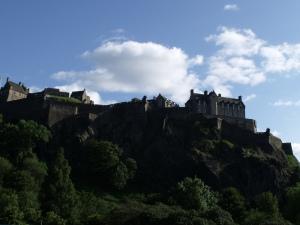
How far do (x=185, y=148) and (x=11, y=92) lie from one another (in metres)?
41.0

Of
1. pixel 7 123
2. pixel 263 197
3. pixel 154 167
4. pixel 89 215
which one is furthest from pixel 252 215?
pixel 7 123

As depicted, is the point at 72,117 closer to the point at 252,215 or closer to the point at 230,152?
the point at 230,152

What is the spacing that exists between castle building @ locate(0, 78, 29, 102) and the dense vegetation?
1342cm

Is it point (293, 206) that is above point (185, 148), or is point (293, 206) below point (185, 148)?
below

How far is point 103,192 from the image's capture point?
90.0 metres

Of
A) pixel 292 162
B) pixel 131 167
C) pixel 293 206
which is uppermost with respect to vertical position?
pixel 292 162

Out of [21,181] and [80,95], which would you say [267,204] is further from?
[80,95]

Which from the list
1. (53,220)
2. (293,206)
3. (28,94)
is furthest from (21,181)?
(28,94)

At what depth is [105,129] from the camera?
10406 cm

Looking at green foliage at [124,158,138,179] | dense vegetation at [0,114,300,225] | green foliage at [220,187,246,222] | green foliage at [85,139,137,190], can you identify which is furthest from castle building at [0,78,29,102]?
green foliage at [220,187,246,222]

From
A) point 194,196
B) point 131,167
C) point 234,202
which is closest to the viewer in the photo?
point 194,196

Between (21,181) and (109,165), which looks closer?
(21,181)

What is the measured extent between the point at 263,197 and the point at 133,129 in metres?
30.1

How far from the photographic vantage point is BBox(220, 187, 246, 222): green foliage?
3293 inches
